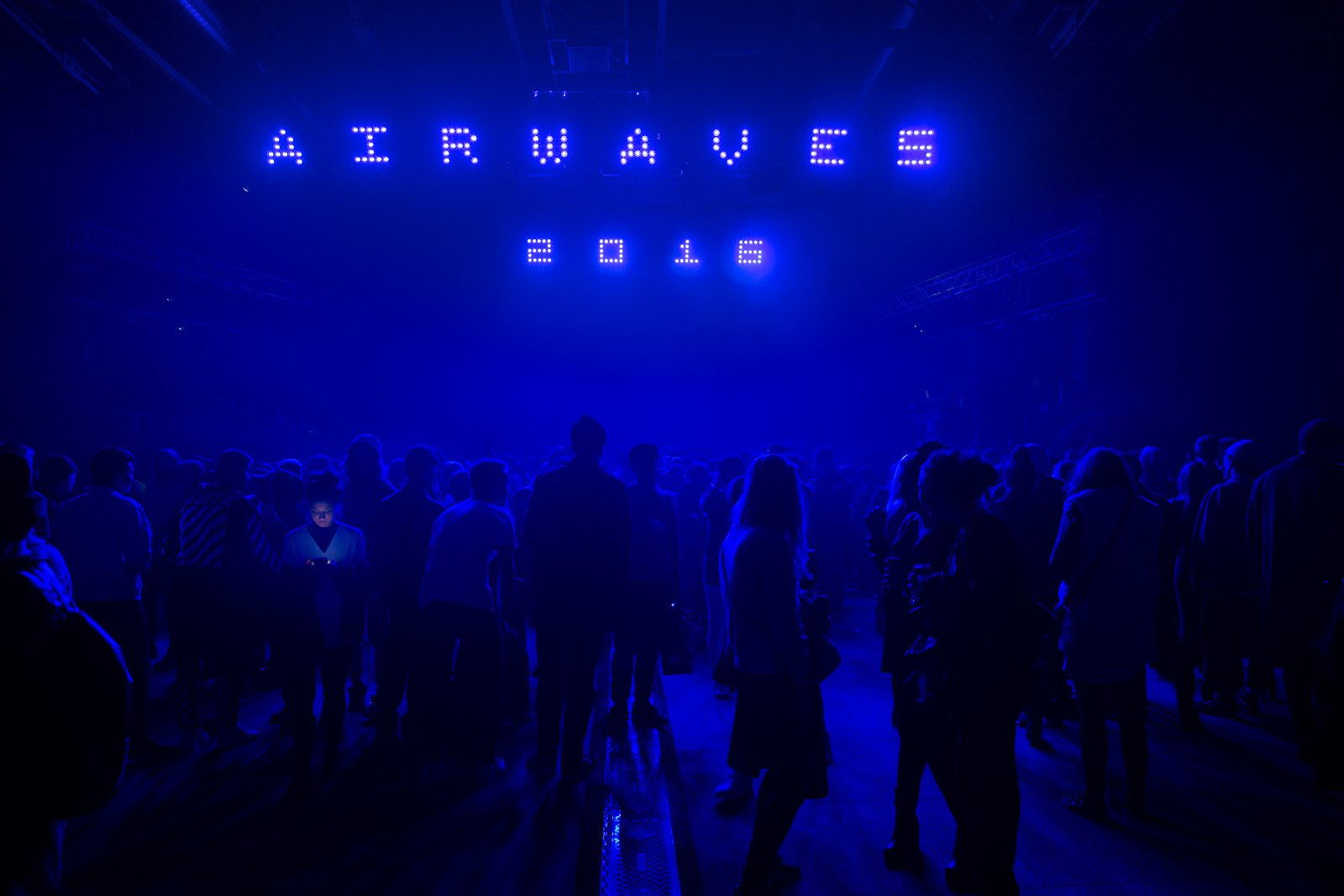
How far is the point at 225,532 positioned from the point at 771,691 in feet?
12.4

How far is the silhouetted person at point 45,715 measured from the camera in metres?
1.85

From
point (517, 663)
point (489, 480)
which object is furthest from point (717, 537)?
point (489, 480)

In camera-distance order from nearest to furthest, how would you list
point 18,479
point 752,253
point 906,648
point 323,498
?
point 18,479 → point 906,648 → point 323,498 → point 752,253

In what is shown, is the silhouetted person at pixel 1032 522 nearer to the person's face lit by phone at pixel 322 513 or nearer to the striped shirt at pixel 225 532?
the person's face lit by phone at pixel 322 513

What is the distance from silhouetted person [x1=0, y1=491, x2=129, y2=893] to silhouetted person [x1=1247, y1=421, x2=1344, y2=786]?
5.96 metres

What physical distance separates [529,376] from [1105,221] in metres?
15.8

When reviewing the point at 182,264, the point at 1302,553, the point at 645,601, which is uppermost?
the point at 182,264

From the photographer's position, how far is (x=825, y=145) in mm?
9281

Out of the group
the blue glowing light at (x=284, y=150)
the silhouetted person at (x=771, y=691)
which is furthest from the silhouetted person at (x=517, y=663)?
the blue glowing light at (x=284, y=150)

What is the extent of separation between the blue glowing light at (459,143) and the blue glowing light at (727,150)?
3.25 m

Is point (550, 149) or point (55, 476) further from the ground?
point (550, 149)

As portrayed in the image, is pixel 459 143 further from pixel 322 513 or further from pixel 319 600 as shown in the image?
pixel 319 600

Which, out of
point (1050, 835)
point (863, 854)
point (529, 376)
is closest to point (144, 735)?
point (863, 854)

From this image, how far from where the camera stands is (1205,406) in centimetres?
1041
